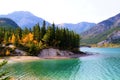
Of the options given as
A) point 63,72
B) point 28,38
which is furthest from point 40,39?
point 63,72

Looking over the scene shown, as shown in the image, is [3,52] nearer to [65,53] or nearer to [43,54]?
[43,54]

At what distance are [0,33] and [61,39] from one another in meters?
40.9

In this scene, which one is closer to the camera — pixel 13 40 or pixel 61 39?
pixel 13 40

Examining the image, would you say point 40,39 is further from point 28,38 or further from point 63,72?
point 63,72

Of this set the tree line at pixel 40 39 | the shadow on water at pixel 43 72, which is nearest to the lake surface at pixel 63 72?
the shadow on water at pixel 43 72

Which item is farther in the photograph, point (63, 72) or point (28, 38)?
point (28, 38)

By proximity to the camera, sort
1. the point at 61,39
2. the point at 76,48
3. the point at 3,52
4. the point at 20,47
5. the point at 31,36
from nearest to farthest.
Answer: the point at 3,52
the point at 20,47
the point at 31,36
the point at 61,39
the point at 76,48

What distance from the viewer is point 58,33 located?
158 metres

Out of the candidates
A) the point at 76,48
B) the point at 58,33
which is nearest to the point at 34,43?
the point at 58,33

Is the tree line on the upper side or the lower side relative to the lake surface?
upper

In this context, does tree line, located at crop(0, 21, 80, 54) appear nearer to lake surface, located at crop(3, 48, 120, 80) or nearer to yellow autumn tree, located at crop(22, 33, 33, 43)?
yellow autumn tree, located at crop(22, 33, 33, 43)

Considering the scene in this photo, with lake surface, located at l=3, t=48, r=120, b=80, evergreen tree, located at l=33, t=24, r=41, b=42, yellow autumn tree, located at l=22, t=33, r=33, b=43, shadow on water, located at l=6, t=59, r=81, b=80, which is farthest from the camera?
evergreen tree, located at l=33, t=24, r=41, b=42

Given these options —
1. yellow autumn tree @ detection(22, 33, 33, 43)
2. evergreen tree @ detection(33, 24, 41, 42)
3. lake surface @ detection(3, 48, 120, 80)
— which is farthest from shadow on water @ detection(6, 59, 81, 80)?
evergreen tree @ detection(33, 24, 41, 42)

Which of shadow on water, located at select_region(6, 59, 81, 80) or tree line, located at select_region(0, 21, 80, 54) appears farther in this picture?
tree line, located at select_region(0, 21, 80, 54)
